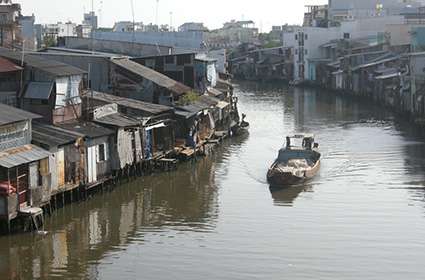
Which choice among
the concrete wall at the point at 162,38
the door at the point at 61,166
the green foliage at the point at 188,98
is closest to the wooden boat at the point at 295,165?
the green foliage at the point at 188,98

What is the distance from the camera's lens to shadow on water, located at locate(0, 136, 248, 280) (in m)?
19.1

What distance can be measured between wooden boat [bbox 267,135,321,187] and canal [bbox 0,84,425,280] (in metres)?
0.40

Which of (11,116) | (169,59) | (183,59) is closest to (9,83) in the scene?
(11,116)

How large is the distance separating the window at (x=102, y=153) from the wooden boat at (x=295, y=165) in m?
5.98

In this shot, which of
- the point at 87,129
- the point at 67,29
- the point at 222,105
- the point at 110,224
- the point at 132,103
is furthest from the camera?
the point at 67,29

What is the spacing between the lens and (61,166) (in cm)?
2361

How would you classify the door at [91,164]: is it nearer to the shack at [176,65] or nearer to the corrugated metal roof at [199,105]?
the corrugated metal roof at [199,105]

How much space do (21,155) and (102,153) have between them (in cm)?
534

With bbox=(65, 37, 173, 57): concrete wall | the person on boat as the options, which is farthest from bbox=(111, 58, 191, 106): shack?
bbox=(65, 37, 173, 57): concrete wall

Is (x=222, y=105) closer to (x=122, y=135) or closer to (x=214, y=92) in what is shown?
(x=214, y=92)

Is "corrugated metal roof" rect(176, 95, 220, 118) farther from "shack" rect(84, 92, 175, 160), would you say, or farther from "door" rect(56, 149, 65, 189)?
"door" rect(56, 149, 65, 189)

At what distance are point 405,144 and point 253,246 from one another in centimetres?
1943

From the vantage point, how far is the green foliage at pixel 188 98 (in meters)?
34.6

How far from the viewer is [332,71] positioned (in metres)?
71.6
